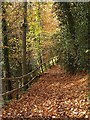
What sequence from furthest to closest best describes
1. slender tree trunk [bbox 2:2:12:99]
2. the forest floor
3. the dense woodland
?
slender tree trunk [bbox 2:2:12:99] < the dense woodland < the forest floor

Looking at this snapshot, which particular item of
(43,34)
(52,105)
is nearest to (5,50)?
(43,34)

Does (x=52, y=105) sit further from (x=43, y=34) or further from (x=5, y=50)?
(x=43, y=34)

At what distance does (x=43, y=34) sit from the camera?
9867 millimetres

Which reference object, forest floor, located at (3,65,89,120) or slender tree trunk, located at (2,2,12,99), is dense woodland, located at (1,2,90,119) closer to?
slender tree trunk, located at (2,2,12,99)

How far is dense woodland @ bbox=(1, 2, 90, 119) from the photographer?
7.45 meters

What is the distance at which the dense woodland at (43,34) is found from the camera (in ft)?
24.5

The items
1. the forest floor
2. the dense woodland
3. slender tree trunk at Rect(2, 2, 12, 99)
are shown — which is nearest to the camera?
the forest floor

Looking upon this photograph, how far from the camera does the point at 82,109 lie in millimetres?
4812

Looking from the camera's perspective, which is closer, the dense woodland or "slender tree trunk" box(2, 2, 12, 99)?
the dense woodland

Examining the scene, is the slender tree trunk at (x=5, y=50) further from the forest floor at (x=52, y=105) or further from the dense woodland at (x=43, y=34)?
the forest floor at (x=52, y=105)

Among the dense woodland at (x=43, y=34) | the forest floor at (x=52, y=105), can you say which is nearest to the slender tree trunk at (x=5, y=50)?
the dense woodland at (x=43, y=34)

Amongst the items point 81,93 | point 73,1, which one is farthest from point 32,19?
point 81,93

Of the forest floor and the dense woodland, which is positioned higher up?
the dense woodland

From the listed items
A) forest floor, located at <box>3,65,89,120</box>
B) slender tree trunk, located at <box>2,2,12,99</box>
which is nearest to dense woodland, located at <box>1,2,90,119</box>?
slender tree trunk, located at <box>2,2,12,99</box>
